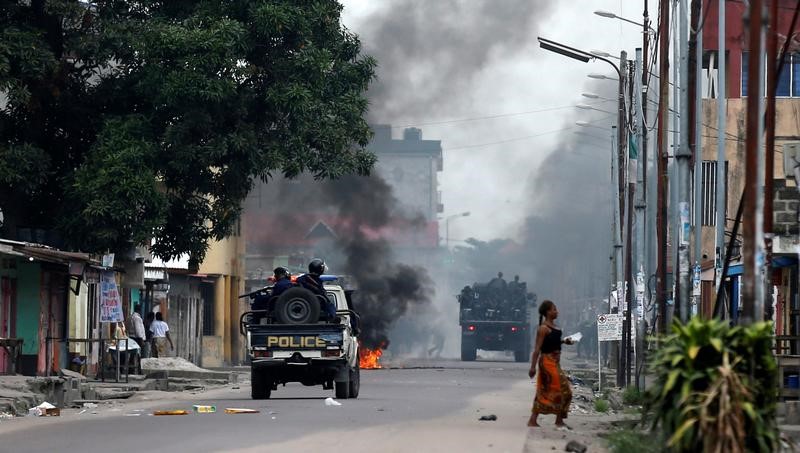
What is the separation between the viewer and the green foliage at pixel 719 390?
11789mm

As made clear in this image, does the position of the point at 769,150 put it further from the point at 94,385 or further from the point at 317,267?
the point at 94,385

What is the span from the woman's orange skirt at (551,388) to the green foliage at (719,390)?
6.98 m

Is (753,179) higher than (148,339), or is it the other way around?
(753,179)

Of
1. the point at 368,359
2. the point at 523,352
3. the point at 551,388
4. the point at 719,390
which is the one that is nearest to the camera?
the point at 719,390

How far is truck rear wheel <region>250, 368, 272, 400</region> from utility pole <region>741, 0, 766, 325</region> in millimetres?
15713

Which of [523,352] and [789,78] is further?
[523,352]

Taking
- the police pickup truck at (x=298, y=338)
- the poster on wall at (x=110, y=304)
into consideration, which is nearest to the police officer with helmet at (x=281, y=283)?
the police pickup truck at (x=298, y=338)

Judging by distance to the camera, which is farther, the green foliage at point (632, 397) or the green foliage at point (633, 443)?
the green foliage at point (632, 397)

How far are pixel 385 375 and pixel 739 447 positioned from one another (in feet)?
106

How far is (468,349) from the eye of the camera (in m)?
69.5

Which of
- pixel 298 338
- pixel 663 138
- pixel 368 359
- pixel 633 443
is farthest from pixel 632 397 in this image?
pixel 368 359

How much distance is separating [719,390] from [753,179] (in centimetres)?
164

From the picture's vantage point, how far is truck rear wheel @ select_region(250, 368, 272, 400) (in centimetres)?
2752

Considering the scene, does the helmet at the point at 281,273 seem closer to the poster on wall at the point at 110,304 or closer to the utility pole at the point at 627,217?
the poster on wall at the point at 110,304
